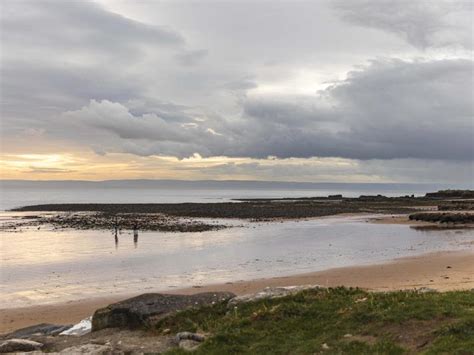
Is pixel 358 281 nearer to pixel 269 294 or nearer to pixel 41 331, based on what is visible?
pixel 269 294

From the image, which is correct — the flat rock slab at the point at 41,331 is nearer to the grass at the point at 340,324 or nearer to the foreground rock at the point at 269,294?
the grass at the point at 340,324

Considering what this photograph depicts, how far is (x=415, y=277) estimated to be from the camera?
2291cm

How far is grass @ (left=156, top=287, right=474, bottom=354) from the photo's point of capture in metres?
8.82

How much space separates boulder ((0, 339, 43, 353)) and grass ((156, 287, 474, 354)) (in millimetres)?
2747

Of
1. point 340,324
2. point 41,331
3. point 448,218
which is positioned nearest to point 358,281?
point 340,324

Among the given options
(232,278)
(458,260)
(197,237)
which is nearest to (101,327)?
(232,278)

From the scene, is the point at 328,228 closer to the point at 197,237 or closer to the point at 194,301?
the point at 197,237

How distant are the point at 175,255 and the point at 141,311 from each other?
823 inches

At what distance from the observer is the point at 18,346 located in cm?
1082

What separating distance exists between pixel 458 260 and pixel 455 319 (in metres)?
20.6

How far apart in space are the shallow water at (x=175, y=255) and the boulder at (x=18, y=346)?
9.44 metres

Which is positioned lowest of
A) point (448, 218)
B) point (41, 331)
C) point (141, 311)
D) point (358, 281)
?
point (358, 281)

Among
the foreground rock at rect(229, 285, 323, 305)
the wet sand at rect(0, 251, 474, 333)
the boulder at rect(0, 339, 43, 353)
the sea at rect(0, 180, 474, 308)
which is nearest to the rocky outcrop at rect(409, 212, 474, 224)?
the sea at rect(0, 180, 474, 308)

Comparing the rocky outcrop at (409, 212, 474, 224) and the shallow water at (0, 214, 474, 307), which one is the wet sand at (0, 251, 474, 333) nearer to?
the shallow water at (0, 214, 474, 307)
